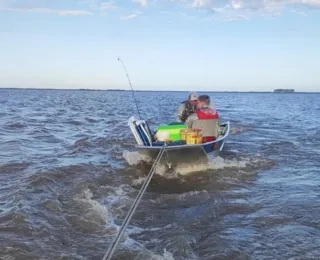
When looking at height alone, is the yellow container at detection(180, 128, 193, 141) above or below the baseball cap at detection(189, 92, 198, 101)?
below

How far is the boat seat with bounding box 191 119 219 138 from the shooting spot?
40.3ft

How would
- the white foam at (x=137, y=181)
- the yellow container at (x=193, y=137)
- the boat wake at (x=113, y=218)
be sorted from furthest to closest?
the yellow container at (x=193, y=137) → the white foam at (x=137, y=181) → the boat wake at (x=113, y=218)

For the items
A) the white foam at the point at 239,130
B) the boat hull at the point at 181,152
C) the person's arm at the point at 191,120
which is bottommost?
the white foam at the point at 239,130

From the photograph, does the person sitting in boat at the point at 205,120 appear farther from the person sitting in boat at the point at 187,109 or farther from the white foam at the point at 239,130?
the white foam at the point at 239,130

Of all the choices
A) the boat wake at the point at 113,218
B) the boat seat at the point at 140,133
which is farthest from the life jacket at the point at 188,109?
the boat wake at the point at 113,218

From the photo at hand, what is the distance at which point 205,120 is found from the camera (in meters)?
12.4

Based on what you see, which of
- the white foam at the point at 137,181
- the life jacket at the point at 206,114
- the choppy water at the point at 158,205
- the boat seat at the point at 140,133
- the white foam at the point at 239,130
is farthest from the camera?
the white foam at the point at 239,130

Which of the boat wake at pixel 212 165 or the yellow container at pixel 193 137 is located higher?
the yellow container at pixel 193 137

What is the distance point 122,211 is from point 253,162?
6505 mm

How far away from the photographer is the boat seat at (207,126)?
1230 cm

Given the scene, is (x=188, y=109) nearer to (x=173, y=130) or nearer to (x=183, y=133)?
(x=173, y=130)

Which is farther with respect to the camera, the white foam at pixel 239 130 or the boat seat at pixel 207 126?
the white foam at pixel 239 130

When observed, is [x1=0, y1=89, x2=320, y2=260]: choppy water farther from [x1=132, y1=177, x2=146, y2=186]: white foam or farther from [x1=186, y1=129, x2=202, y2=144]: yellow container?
[x1=186, y1=129, x2=202, y2=144]: yellow container

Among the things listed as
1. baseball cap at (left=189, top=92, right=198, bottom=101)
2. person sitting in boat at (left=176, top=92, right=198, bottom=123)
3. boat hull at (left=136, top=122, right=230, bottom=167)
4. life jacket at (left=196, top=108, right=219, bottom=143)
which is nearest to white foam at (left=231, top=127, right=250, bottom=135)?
baseball cap at (left=189, top=92, right=198, bottom=101)
